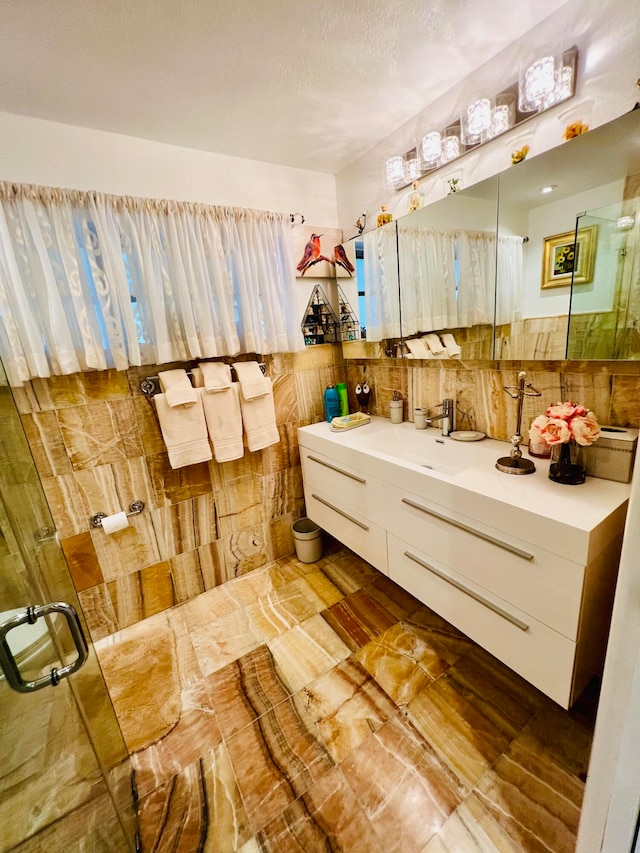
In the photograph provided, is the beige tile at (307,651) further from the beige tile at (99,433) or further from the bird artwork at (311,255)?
the bird artwork at (311,255)

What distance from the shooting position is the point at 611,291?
1091 millimetres

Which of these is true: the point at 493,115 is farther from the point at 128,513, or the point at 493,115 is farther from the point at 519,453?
the point at 128,513

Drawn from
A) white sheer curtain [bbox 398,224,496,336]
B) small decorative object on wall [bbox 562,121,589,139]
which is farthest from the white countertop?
small decorative object on wall [bbox 562,121,589,139]

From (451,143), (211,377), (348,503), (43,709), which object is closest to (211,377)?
(211,377)

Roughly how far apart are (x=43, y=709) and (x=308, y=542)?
4.83ft

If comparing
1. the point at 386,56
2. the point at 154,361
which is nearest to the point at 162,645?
the point at 154,361

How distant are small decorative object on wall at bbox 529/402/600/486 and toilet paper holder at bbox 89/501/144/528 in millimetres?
1817

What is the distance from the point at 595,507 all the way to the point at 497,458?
459 millimetres

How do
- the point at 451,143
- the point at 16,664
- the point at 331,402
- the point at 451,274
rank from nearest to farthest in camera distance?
the point at 16,664 → the point at 451,143 → the point at 451,274 → the point at 331,402

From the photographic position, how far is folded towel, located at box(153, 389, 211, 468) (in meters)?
1.61

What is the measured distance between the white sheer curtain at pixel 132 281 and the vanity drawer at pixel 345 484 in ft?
2.31

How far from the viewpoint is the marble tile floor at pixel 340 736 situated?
3.27 feet

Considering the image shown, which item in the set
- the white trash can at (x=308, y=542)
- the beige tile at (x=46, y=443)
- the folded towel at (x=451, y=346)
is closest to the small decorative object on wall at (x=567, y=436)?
the folded towel at (x=451, y=346)

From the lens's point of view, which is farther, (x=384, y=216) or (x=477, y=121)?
(x=384, y=216)
